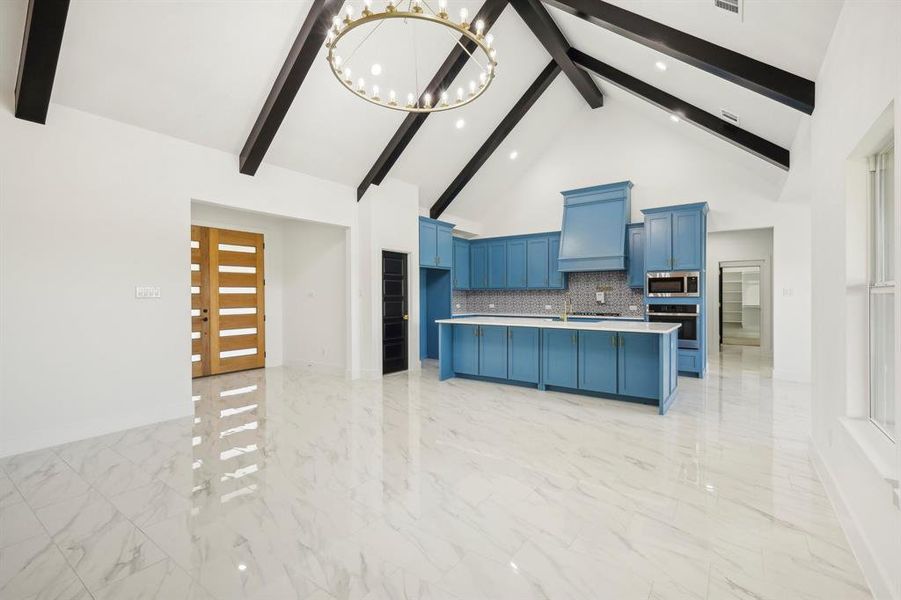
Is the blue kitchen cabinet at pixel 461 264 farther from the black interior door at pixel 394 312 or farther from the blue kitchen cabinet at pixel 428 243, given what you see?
the black interior door at pixel 394 312

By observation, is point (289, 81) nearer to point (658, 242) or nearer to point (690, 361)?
point (658, 242)

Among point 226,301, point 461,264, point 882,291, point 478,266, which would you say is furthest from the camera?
point 478,266

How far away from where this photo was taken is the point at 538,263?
7770 millimetres

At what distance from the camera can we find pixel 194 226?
623 centimetres

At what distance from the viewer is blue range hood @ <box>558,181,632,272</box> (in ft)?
21.8

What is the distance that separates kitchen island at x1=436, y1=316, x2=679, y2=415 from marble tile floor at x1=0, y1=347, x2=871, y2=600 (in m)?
0.51

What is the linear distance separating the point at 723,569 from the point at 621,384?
9.43ft

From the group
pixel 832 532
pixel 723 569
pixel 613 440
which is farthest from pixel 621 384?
pixel 723 569

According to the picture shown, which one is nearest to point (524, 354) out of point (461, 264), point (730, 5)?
point (461, 264)

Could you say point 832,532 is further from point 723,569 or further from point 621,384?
point 621,384

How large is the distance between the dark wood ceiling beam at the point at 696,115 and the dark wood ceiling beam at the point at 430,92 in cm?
156

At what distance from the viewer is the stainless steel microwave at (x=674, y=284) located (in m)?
6.03

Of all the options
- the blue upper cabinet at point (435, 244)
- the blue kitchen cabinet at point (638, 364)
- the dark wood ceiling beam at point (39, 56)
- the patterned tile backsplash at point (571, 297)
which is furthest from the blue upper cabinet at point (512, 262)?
the dark wood ceiling beam at point (39, 56)

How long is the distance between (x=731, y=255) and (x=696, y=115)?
5.15 metres
